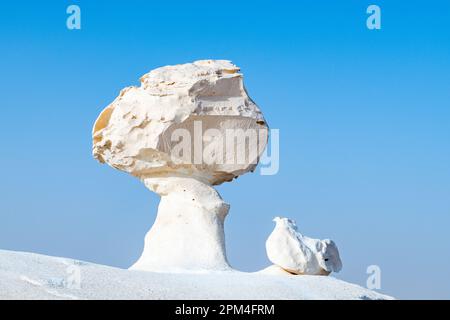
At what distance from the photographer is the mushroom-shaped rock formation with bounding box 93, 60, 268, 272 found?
20297 millimetres

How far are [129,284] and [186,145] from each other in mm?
5497

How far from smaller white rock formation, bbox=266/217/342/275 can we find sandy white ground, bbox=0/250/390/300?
2.91 metres

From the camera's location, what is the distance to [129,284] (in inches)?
609

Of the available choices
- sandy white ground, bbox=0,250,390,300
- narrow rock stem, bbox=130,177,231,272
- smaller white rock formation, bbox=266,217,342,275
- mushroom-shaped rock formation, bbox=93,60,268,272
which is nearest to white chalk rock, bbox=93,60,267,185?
mushroom-shaped rock formation, bbox=93,60,268,272

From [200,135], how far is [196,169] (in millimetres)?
707

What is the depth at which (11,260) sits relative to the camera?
52.7ft

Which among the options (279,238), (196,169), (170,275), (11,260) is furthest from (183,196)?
(11,260)

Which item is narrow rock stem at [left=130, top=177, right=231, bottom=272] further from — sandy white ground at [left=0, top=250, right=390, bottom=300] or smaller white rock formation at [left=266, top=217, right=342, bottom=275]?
sandy white ground at [left=0, top=250, right=390, bottom=300]

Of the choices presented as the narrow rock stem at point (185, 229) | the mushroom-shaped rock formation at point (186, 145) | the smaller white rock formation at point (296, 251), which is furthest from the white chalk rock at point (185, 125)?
the smaller white rock formation at point (296, 251)

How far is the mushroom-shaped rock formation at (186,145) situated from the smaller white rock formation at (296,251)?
109 centimetres

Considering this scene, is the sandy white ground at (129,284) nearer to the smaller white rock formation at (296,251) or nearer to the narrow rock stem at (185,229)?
the narrow rock stem at (185,229)

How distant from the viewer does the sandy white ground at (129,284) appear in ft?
48.6

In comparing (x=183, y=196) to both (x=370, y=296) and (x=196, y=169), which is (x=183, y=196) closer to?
(x=196, y=169)

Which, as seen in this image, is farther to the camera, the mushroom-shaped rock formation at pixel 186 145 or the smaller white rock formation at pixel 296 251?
the smaller white rock formation at pixel 296 251
